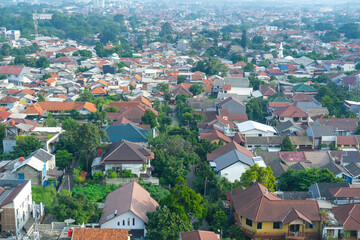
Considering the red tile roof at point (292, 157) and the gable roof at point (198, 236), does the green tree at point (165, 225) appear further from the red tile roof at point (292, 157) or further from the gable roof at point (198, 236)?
the red tile roof at point (292, 157)

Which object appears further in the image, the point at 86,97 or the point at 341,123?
the point at 86,97

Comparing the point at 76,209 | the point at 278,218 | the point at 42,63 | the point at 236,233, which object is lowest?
the point at 42,63

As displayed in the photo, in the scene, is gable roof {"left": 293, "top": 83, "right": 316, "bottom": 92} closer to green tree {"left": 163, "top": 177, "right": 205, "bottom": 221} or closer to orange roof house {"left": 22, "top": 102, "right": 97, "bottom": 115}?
orange roof house {"left": 22, "top": 102, "right": 97, "bottom": 115}

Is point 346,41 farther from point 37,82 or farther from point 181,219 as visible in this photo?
point 181,219

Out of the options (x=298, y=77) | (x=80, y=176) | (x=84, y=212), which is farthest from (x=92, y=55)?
(x=84, y=212)

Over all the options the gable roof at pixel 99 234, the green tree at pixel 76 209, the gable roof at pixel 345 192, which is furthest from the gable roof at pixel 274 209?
the green tree at pixel 76 209

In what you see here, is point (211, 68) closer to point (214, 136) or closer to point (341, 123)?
point (341, 123)

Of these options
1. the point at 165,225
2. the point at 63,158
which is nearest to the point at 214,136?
the point at 63,158
